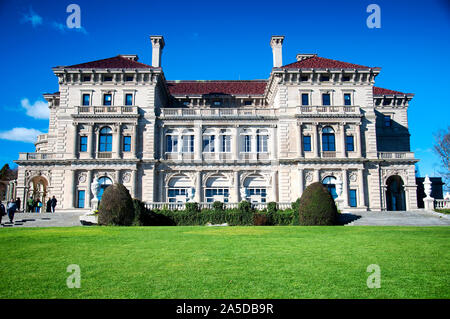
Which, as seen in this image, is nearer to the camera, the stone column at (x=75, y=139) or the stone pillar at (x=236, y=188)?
the stone column at (x=75, y=139)

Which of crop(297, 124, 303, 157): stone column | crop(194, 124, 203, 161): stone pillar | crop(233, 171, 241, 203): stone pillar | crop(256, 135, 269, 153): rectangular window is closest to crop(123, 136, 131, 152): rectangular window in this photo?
crop(194, 124, 203, 161): stone pillar

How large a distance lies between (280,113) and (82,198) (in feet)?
73.5

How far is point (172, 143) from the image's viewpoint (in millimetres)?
43281

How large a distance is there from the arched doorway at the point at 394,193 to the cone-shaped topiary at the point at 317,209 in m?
20.6

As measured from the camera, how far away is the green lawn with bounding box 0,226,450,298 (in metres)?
8.01

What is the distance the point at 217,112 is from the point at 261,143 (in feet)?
19.2

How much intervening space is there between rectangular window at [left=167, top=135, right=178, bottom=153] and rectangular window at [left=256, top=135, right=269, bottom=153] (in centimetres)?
882

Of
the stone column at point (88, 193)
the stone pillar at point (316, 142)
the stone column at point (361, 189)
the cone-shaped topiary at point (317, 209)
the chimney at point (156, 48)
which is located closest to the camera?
the cone-shaped topiary at point (317, 209)

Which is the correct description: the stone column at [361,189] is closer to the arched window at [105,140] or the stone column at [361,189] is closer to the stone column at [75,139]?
the arched window at [105,140]

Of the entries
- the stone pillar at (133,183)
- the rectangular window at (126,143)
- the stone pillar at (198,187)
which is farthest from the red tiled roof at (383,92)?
the stone pillar at (133,183)

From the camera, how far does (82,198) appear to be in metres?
41.0

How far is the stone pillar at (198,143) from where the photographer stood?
42750mm
